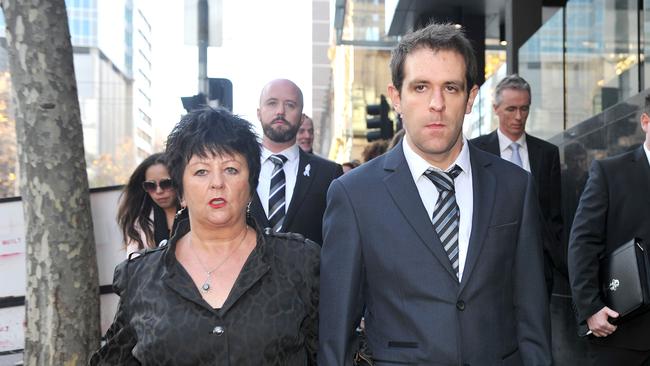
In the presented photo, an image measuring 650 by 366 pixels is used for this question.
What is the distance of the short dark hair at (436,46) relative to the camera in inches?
138

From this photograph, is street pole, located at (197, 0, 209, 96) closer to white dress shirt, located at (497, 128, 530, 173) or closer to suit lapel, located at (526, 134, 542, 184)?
white dress shirt, located at (497, 128, 530, 173)

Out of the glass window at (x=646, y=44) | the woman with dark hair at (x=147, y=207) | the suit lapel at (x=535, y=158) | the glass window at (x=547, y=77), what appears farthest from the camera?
the glass window at (x=547, y=77)

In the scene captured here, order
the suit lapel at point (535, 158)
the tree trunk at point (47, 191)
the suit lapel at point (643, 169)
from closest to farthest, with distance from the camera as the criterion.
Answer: the suit lapel at point (643, 169) < the tree trunk at point (47, 191) < the suit lapel at point (535, 158)

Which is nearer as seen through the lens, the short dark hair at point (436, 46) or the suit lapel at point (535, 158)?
the short dark hair at point (436, 46)

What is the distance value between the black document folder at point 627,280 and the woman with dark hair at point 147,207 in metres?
3.35

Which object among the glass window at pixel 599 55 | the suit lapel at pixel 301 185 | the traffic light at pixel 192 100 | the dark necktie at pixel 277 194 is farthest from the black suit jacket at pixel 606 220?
the traffic light at pixel 192 100

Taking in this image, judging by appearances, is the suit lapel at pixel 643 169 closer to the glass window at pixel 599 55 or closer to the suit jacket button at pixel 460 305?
the suit jacket button at pixel 460 305

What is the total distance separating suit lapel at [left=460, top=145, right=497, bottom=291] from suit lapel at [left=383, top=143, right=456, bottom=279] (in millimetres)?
83

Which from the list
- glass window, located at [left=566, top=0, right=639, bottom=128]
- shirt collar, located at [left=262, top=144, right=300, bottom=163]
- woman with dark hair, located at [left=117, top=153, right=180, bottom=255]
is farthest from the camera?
glass window, located at [left=566, top=0, right=639, bottom=128]

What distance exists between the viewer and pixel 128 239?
23.7 feet

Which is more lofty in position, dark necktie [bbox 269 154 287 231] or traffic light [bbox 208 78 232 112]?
traffic light [bbox 208 78 232 112]

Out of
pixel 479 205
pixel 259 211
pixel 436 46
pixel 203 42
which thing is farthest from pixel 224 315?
pixel 203 42

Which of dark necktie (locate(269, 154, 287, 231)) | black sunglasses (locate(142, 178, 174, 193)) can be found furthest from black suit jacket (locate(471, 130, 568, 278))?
black sunglasses (locate(142, 178, 174, 193))

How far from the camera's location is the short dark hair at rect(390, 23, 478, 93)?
3.51 meters
